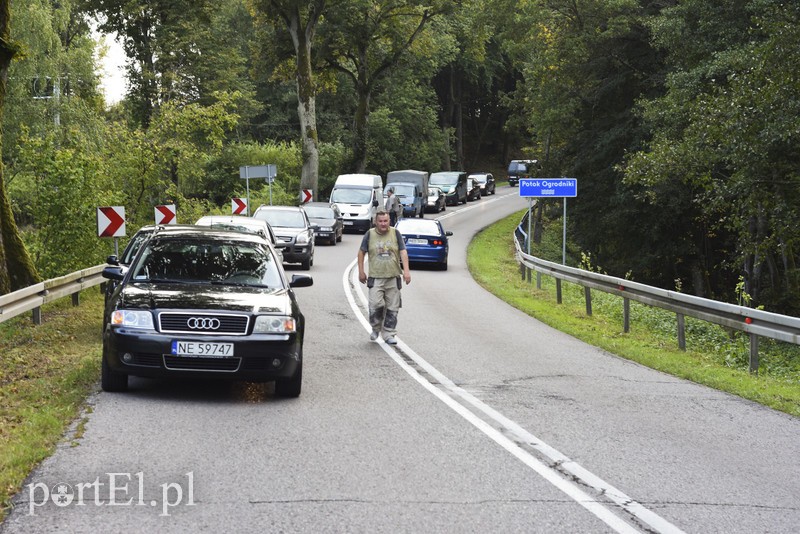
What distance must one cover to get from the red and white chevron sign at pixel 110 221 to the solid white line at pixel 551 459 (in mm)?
7828

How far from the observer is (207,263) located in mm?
9992

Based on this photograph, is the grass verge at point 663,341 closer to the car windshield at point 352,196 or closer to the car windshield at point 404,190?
the car windshield at point 352,196

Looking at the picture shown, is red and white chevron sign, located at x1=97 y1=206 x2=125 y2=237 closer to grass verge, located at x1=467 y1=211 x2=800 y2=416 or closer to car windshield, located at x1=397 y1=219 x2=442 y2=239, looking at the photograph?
grass verge, located at x1=467 y1=211 x2=800 y2=416

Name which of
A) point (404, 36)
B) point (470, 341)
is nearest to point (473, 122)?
point (404, 36)

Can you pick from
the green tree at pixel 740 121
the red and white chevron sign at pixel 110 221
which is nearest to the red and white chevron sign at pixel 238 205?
the green tree at pixel 740 121

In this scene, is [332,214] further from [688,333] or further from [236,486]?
[236,486]

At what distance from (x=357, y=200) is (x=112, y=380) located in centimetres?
3499

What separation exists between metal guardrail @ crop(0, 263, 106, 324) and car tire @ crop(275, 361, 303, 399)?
4.15 m

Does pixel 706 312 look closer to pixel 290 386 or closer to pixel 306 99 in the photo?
pixel 290 386

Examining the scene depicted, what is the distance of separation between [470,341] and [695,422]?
19.1ft

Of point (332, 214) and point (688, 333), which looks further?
point (332, 214)

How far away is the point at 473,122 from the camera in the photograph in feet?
306

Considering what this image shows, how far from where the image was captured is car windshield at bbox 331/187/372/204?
143ft

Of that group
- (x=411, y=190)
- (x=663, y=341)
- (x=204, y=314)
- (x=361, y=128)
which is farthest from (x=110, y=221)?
(x=361, y=128)
